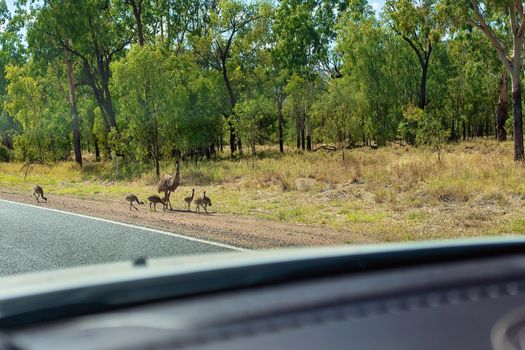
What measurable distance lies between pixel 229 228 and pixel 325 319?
1014 cm

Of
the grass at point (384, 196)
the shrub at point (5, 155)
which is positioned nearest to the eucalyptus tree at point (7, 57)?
the shrub at point (5, 155)

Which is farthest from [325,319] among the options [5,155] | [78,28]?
[5,155]

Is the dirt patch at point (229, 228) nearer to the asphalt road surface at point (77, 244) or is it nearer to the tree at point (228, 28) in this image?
the asphalt road surface at point (77, 244)

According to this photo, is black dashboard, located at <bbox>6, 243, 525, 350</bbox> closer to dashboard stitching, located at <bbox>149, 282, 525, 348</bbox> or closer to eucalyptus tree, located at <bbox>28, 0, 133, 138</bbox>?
dashboard stitching, located at <bbox>149, 282, 525, 348</bbox>

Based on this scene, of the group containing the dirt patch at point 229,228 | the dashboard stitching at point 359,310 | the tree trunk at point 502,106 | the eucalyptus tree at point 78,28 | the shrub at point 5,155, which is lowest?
the dirt patch at point 229,228

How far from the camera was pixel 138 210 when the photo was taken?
14.9 meters

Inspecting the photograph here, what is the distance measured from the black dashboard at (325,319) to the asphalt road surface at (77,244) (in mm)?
7095

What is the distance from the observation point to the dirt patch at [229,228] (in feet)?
32.5

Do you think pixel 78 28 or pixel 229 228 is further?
pixel 78 28

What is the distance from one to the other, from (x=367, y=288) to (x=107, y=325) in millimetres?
634

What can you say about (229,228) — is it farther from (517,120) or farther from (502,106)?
(502,106)

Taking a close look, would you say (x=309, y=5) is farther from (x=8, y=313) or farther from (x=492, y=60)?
(x=8, y=313)

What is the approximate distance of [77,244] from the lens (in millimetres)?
9492

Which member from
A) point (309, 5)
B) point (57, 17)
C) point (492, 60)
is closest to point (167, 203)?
point (57, 17)
